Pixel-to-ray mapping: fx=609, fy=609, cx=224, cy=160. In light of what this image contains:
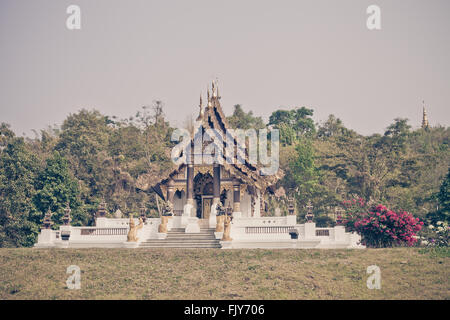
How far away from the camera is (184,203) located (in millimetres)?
39688

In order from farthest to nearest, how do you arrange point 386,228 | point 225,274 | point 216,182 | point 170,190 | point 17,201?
point 17,201, point 170,190, point 216,182, point 386,228, point 225,274

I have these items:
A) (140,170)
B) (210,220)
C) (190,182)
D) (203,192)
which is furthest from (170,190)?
(140,170)

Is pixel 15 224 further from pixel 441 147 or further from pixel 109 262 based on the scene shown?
pixel 441 147

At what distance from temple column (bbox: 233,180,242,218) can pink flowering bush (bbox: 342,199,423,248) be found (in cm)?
742

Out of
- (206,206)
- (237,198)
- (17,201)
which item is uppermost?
(17,201)

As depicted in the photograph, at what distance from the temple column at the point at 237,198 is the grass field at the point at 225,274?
682 cm

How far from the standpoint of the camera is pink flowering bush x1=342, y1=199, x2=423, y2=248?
32188 millimetres

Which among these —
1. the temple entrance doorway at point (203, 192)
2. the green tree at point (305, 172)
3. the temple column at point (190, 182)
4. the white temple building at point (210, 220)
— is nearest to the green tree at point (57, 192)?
the white temple building at point (210, 220)

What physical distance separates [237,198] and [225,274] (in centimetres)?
1133

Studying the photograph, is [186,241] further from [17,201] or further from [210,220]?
[17,201]

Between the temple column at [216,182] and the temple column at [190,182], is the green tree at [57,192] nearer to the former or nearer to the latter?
the temple column at [190,182]

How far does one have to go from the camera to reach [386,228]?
32.3 m

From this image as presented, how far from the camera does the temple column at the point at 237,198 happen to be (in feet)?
122

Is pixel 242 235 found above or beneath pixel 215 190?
beneath
